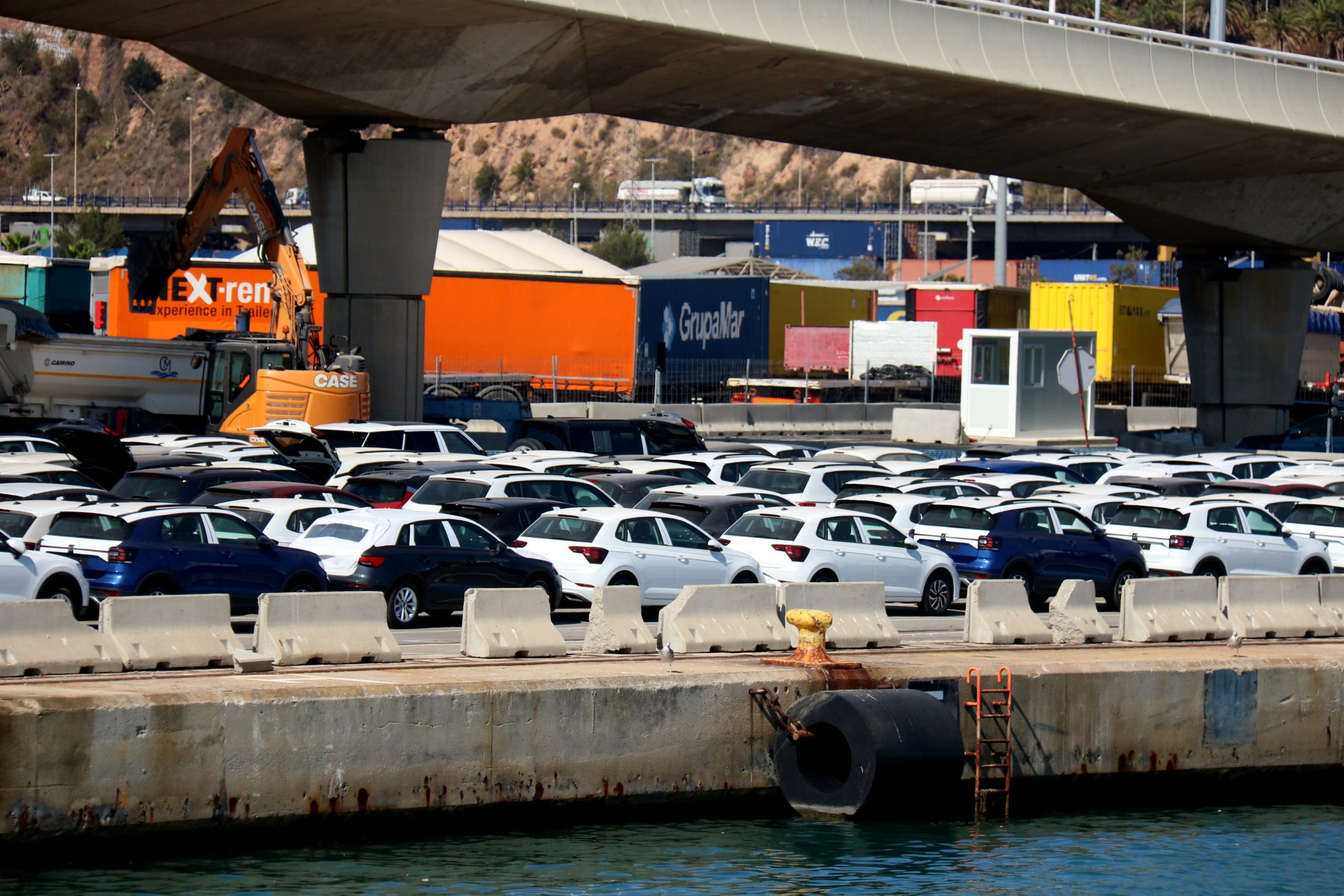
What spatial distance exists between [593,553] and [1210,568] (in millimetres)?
9547

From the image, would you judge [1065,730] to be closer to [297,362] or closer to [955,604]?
[955,604]

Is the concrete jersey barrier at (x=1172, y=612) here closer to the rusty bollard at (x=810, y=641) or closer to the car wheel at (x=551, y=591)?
the rusty bollard at (x=810, y=641)

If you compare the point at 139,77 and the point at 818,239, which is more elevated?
the point at 139,77

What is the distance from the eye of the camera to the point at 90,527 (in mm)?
18000

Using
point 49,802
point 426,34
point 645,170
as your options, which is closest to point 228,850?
point 49,802

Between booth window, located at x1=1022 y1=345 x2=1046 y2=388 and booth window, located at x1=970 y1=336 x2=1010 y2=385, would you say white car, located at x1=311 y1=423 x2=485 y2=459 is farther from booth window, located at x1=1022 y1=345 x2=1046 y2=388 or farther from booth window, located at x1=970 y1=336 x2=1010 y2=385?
booth window, located at x1=1022 y1=345 x2=1046 y2=388

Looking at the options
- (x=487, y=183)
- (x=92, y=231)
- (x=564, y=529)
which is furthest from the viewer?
(x=487, y=183)

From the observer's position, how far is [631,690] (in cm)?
1438

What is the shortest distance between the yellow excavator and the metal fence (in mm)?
8588

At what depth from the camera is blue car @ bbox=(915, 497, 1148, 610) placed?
76.2 ft

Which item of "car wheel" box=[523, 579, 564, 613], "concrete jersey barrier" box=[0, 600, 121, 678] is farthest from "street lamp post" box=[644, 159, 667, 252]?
"concrete jersey barrier" box=[0, 600, 121, 678]

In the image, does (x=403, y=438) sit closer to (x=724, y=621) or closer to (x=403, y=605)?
(x=403, y=605)

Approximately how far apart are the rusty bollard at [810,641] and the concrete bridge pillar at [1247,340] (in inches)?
1585

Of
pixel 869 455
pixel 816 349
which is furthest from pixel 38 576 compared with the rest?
pixel 816 349
